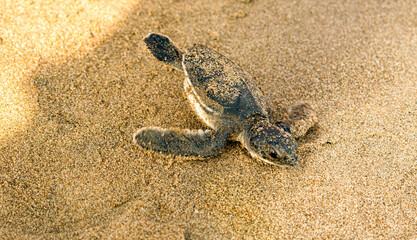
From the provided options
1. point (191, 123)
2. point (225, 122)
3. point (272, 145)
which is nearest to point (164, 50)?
point (191, 123)

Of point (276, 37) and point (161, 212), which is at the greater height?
point (276, 37)

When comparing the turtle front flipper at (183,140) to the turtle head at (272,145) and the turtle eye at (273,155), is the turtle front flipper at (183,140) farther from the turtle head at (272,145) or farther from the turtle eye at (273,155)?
the turtle eye at (273,155)

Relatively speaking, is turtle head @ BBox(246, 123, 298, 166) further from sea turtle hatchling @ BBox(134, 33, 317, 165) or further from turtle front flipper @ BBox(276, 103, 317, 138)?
turtle front flipper @ BBox(276, 103, 317, 138)

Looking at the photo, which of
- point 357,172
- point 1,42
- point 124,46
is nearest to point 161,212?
point 357,172

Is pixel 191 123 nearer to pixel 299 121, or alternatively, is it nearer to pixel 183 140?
pixel 183 140

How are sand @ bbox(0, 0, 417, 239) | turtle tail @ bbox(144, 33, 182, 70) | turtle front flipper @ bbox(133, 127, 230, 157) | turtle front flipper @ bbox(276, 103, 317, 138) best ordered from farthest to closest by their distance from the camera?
turtle tail @ bbox(144, 33, 182, 70)
turtle front flipper @ bbox(276, 103, 317, 138)
turtle front flipper @ bbox(133, 127, 230, 157)
sand @ bbox(0, 0, 417, 239)

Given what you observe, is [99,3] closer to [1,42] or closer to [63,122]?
[1,42]

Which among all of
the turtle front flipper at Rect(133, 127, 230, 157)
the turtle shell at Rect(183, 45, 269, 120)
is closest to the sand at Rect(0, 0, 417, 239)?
the turtle front flipper at Rect(133, 127, 230, 157)

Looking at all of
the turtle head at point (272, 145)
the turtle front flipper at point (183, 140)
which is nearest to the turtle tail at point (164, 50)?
the turtle front flipper at point (183, 140)
